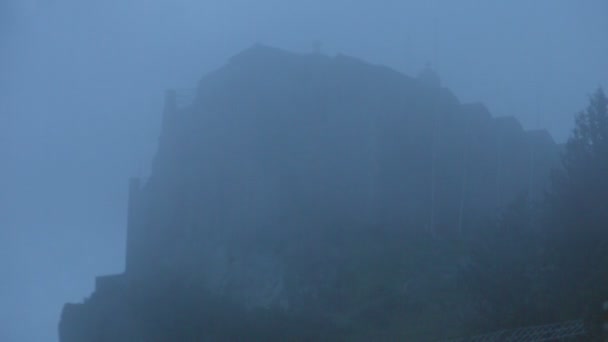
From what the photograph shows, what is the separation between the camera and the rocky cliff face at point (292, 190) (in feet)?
87.4

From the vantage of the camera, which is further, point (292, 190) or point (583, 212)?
point (292, 190)

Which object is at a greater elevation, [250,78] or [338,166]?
[250,78]

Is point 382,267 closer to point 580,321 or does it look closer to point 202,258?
point 202,258

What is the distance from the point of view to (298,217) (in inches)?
1118

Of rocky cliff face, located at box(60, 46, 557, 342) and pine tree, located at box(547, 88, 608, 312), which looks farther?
rocky cliff face, located at box(60, 46, 557, 342)

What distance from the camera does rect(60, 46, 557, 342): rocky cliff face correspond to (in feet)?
87.4

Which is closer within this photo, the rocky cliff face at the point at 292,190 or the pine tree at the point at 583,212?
the pine tree at the point at 583,212

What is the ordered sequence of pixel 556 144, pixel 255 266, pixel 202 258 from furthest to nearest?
pixel 556 144 → pixel 202 258 → pixel 255 266

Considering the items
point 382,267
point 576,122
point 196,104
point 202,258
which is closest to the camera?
point 576,122

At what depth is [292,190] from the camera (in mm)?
29312

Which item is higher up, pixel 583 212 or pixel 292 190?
pixel 292 190

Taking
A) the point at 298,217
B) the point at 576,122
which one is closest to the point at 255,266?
the point at 298,217

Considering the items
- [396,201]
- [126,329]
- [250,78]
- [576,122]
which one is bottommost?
[126,329]

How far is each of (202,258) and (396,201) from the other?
22.9 ft
